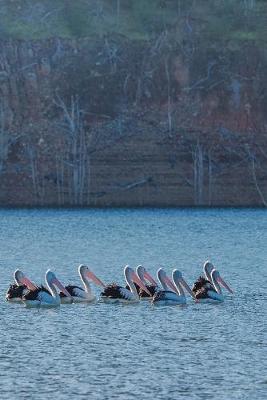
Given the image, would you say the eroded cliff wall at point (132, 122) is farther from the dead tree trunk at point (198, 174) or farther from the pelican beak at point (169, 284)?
the pelican beak at point (169, 284)

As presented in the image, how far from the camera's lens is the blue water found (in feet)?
94.5

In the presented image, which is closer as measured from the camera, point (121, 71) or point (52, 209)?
point (52, 209)

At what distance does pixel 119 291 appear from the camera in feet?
129

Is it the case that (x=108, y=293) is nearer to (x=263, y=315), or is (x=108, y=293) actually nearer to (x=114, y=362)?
(x=263, y=315)

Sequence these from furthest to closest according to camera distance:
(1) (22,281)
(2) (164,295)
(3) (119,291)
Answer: (1) (22,281), (3) (119,291), (2) (164,295)

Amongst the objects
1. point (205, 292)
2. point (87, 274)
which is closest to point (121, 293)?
point (205, 292)

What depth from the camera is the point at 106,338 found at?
33.8m

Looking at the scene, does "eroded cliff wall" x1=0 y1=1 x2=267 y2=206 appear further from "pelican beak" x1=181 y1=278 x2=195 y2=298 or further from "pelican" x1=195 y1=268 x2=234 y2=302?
"pelican" x1=195 y1=268 x2=234 y2=302

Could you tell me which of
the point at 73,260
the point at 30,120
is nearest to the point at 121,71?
the point at 30,120

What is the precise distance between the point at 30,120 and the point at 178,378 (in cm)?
6921

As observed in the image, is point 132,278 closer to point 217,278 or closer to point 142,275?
point 142,275

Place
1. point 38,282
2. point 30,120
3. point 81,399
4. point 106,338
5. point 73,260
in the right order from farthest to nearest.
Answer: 1. point 30,120
2. point 73,260
3. point 38,282
4. point 106,338
5. point 81,399

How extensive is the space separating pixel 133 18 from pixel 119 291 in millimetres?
66343

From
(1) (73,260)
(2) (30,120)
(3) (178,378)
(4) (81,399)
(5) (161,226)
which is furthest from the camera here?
(2) (30,120)
